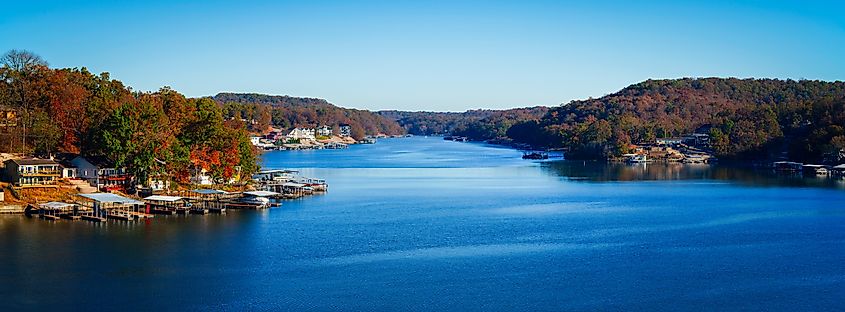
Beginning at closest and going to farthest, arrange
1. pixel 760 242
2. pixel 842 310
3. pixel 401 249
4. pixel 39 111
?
pixel 842 310, pixel 401 249, pixel 760 242, pixel 39 111

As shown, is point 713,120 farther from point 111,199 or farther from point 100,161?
point 111,199

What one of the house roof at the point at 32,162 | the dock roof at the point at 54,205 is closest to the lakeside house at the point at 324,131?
the house roof at the point at 32,162

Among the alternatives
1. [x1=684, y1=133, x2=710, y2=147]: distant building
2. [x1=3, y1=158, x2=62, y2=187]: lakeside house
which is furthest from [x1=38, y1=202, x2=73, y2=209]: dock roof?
[x1=684, y1=133, x2=710, y2=147]: distant building

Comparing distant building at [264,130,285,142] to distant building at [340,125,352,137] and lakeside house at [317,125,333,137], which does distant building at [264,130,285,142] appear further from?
distant building at [340,125,352,137]

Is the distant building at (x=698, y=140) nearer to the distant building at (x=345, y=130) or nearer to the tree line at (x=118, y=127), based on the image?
the tree line at (x=118, y=127)

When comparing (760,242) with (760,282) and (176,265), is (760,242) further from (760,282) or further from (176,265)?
(176,265)

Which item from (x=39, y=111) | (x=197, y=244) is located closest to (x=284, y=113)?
(x=39, y=111)
